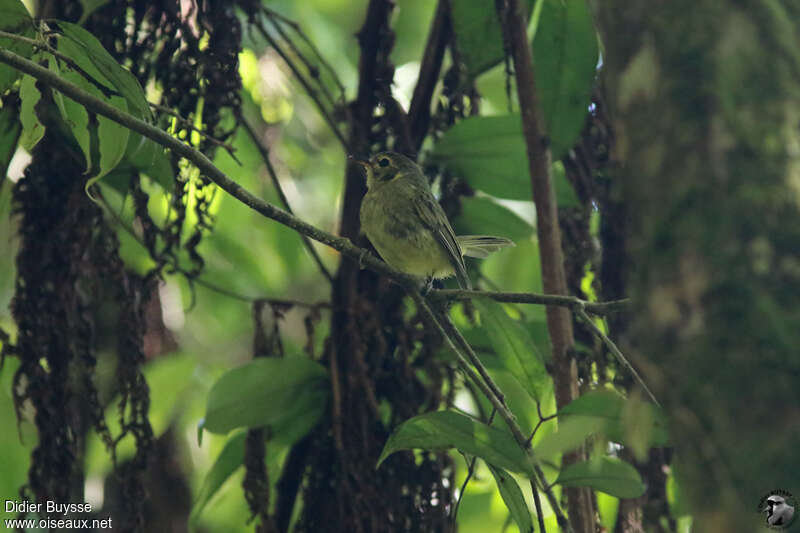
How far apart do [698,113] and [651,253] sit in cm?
16

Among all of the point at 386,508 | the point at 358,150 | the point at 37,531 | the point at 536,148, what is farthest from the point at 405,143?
the point at 37,531

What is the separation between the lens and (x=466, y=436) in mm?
1971

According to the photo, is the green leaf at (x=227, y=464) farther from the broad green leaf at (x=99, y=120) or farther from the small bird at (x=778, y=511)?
the small bird at (x=778, y=511)

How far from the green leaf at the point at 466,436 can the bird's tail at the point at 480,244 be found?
1344 millimetres

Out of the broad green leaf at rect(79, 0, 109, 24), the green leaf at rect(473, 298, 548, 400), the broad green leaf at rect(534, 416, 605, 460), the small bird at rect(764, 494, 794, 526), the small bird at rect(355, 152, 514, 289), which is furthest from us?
the small bird at rect(355, 152, 514, 289)

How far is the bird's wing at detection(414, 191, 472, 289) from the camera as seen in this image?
133 inches

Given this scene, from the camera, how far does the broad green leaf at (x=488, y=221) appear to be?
325 centimetres

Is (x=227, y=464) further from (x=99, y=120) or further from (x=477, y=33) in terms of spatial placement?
(x=477, y=33)

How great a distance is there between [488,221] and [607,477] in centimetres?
152

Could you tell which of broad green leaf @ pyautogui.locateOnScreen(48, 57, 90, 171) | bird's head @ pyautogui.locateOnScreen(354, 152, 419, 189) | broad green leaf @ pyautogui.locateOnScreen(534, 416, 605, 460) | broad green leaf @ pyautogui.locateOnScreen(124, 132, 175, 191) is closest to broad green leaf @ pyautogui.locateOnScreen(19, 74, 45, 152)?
broad green leaf @ pyautogui.locateOnScreen(48, 57, 90, 171)

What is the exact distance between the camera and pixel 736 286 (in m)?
0.90

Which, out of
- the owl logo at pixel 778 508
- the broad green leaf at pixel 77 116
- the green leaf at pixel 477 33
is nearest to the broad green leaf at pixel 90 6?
the broad green leaf at pixel 77 116

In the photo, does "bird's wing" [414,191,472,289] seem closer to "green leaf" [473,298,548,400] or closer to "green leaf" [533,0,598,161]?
"green leaf" [533,0,598,161]

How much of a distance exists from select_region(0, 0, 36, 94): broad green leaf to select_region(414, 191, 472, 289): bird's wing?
1.63 m
